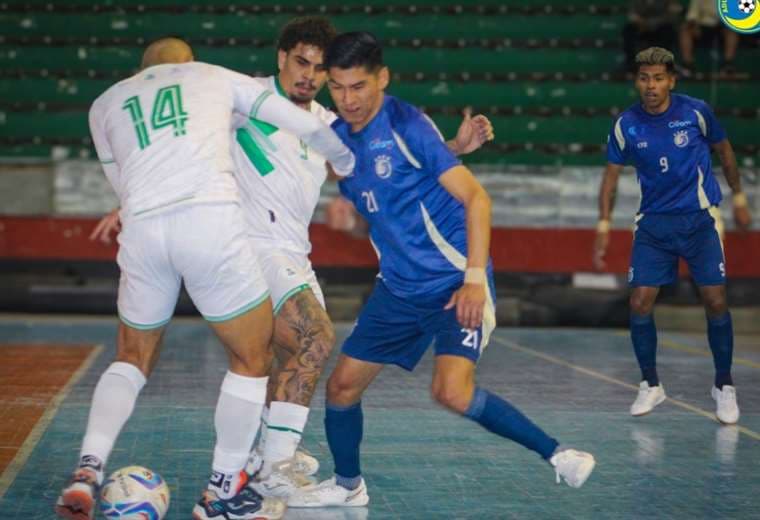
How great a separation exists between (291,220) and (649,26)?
41.1ft

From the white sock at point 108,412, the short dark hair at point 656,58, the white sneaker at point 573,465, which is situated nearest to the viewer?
the white sock at point 108,412

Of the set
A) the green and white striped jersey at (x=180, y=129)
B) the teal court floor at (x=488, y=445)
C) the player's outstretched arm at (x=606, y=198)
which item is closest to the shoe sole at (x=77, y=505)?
the teal court floor at (x=488, y=445)

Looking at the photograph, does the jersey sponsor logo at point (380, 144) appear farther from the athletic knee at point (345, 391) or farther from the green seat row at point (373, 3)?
the green seat row at point (373, 3)

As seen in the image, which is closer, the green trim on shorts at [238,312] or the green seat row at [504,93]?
the green trim on shorts at [238,312]

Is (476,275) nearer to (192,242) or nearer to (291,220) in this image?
(192,242)

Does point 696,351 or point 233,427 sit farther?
point 696,351

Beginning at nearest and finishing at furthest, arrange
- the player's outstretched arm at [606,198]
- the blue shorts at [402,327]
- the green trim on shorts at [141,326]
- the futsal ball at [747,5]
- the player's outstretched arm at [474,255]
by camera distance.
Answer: the player's outstretched arm at [474,255] < the green trim on shorts at [141,326] < the blue shorts at [402,327] < the player's outstretched arm at [606,198] < the futsal ball at [747,5]

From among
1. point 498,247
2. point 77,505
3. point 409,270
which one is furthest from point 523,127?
point 77,505

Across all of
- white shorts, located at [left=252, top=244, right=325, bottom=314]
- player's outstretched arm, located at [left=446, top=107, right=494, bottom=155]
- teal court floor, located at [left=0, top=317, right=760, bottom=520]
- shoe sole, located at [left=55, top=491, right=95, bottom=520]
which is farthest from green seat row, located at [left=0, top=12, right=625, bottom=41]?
shoe sole, located at [left=55, top=491, right=95, bottom=520]

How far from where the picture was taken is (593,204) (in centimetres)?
1684

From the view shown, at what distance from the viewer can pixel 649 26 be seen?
1794 cm

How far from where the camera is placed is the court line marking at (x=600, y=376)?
8143mm

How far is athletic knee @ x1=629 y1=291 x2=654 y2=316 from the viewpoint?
29.1 feet

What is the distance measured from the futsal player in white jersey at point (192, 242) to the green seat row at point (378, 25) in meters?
14.1
